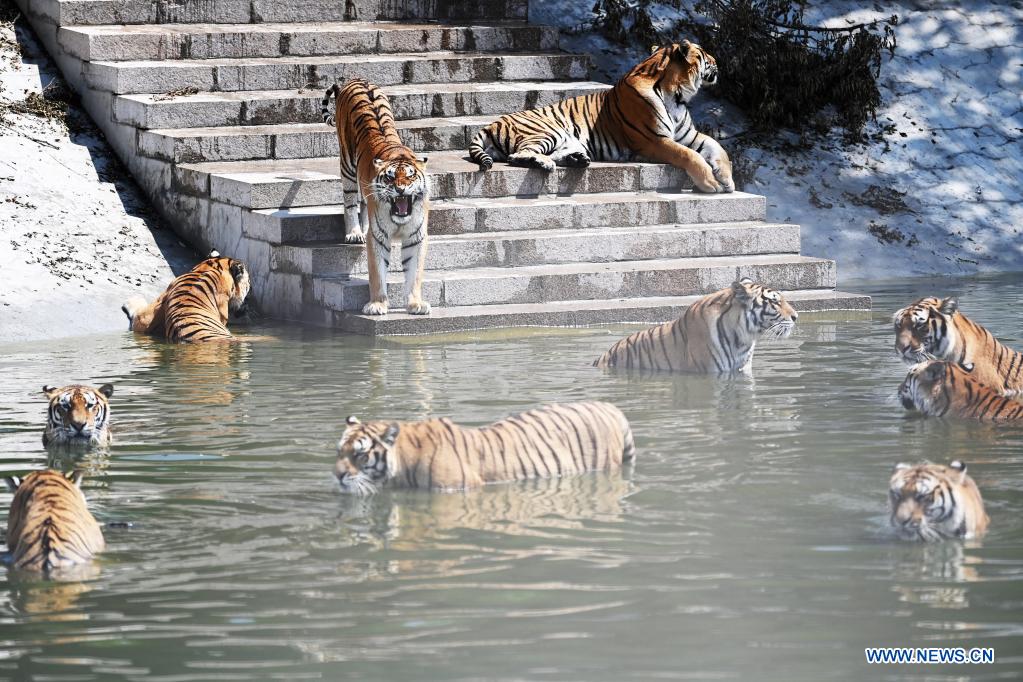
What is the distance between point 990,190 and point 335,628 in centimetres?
1087

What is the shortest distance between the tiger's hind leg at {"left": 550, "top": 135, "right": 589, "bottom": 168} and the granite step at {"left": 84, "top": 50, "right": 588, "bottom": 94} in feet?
4.74

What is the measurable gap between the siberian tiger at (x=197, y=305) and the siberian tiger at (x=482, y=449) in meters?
3.94

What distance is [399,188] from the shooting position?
9781 millimetres

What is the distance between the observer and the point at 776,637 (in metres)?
4.56

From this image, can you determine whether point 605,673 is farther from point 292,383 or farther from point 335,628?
point 292,383

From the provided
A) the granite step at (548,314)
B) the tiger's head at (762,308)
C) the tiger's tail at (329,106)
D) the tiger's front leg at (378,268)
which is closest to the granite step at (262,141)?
the tiger's tail at (329,106)

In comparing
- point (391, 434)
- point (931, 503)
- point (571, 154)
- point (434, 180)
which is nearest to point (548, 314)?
point (434, 180)

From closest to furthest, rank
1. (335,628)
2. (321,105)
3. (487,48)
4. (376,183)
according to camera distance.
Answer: (335,628), (376,183), (321,105), (487,48)

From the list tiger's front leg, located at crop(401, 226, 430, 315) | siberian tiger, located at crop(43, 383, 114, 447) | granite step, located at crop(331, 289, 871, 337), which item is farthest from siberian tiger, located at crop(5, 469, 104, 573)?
tiger's front leg, located at crop(401, 226, 430, 315)

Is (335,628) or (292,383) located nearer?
(335,628)

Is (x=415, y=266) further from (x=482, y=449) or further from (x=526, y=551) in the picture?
(x=526, y=551)

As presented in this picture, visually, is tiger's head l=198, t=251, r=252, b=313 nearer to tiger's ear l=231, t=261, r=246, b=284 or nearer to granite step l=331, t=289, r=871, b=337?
tiger's ear l=231, t=261, r=246, b=284

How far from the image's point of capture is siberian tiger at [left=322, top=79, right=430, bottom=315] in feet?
32.3

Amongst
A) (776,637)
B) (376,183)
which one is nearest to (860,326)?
(376,183)
